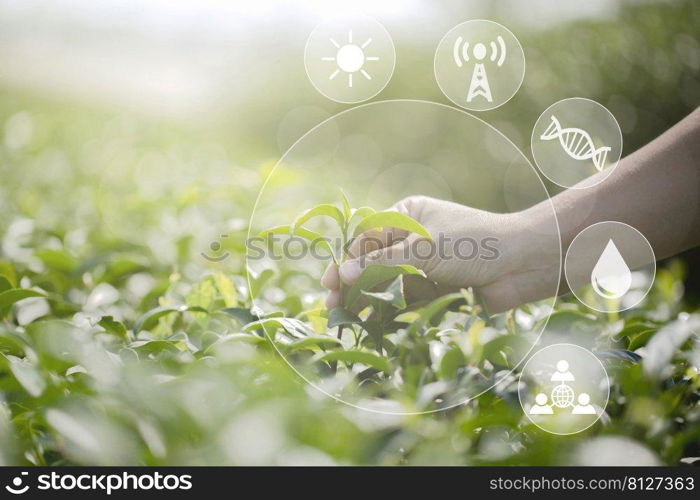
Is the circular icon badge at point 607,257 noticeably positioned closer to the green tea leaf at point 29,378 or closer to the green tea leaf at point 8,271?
the green tea leaf at point 29,378

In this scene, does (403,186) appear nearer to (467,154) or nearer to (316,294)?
(316,294)

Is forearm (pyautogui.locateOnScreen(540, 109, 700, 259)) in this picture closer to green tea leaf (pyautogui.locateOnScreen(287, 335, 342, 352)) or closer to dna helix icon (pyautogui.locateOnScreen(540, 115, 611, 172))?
dna helix icon (pyautogui.locateOnScreen(540, 115, 611, 172))

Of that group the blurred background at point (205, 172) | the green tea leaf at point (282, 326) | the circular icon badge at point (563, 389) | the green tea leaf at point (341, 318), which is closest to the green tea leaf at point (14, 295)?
the blurred background at point (205, 172)

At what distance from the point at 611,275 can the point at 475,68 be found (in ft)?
1.27

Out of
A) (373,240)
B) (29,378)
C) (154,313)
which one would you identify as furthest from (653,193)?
(29,378)

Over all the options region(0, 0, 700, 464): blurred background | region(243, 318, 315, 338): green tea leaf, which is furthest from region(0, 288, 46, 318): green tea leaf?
region(243, 318, 315, 338): green tea leaf

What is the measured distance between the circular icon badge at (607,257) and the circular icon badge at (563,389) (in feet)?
0.68

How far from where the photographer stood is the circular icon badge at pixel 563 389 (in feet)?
2.51

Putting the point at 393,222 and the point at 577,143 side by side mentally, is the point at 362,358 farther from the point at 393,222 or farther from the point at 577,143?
the point at 577,143

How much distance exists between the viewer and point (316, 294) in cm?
121

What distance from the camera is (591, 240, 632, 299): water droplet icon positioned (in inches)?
41.2

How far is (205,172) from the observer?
2256mm
